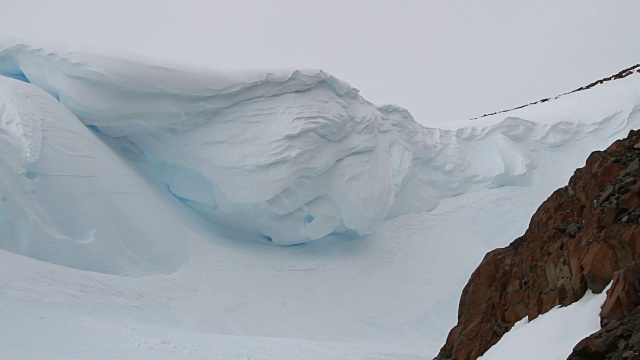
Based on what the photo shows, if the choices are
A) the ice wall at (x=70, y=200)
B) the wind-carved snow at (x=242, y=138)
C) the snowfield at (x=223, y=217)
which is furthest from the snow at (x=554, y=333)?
the wind-carved snow at (x=242, y=138)

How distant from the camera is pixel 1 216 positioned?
8.63 m

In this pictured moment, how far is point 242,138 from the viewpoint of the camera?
1085 cm

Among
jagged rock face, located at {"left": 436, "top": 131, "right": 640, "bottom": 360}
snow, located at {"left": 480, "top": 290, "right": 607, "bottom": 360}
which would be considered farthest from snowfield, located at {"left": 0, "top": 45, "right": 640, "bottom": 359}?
snow, located at {"left": 480, "top": 290, "right": 607, "bottom": 360}

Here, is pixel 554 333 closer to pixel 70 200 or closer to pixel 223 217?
pixel 70 200

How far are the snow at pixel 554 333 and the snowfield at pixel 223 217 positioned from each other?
136 inches

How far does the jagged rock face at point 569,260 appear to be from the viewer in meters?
4.24

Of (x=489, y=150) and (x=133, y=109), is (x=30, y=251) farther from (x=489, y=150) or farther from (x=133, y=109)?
(x=489, y=150)

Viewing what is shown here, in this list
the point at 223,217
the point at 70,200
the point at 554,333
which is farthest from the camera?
the point at 223,217

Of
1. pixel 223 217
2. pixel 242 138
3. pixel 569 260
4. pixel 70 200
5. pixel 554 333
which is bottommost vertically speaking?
pixel 70 200

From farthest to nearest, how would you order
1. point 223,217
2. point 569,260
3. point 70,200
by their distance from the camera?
point 223,217, point 70,200, point 569,260

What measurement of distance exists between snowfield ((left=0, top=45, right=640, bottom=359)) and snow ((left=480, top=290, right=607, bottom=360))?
11.3 ft

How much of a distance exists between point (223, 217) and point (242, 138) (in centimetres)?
124

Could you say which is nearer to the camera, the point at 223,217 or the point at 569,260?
the point at 569,260

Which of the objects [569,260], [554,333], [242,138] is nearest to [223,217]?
[242,138]
